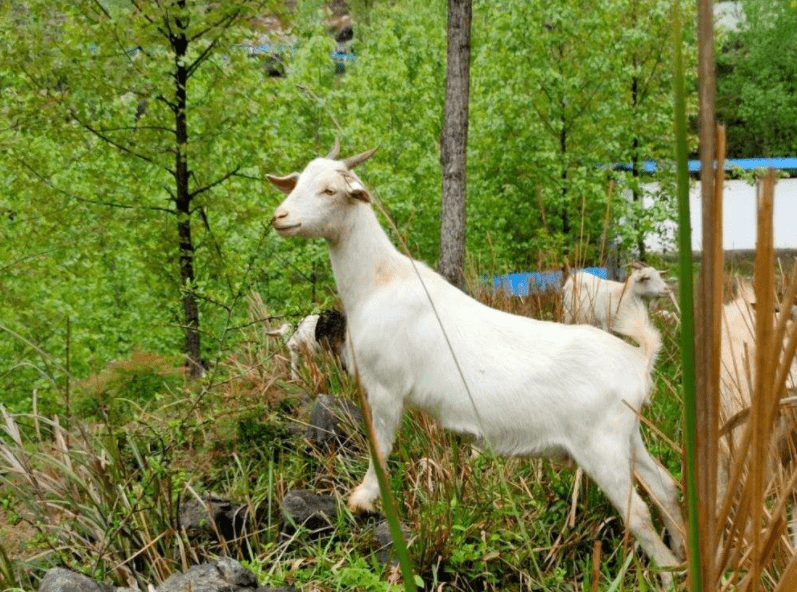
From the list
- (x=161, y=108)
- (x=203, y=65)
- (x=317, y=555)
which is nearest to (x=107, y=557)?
(x=317, y=555)

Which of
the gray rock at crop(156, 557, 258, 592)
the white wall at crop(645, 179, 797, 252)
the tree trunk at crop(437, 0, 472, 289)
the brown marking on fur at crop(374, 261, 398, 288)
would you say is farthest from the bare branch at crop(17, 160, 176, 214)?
the white wall at crop(645, 179, 797, 252)

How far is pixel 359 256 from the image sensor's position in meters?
4.36

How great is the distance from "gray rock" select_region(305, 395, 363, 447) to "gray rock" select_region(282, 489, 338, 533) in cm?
71

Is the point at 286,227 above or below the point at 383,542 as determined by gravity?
above

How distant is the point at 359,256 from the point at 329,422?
50.0 inches

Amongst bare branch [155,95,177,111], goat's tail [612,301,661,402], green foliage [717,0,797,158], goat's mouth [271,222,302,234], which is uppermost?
green foliage [717,0,797,158]

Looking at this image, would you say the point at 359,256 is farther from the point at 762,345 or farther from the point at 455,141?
the point at 455,141

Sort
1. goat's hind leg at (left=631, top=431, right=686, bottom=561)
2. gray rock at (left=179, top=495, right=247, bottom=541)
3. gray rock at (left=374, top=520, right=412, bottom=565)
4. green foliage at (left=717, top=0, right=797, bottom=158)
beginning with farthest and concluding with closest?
1. green foliage at (left=717, top=0, right=797, bottom=158)
2. gray rock at (left=179, top=495, right=247, bottom=541)
3. gray rock at (left=374, top=520, right=412, bottom=565)
4. goat's hind leg at (left=631, top=431, right=686, bottom=561)

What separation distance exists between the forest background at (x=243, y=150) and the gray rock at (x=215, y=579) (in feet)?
3.25

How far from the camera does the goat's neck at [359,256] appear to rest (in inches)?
171

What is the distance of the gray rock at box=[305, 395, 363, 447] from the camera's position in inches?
204

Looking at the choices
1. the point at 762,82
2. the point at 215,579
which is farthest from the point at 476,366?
the point at 762,82

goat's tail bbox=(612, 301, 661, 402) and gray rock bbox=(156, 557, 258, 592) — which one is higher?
goat's tail bbox=(612, 301, 661, 402)

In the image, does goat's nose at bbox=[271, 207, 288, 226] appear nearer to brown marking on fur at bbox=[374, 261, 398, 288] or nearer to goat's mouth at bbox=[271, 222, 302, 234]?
goat's mouth at bbox=[271, 222, 302, 234]
